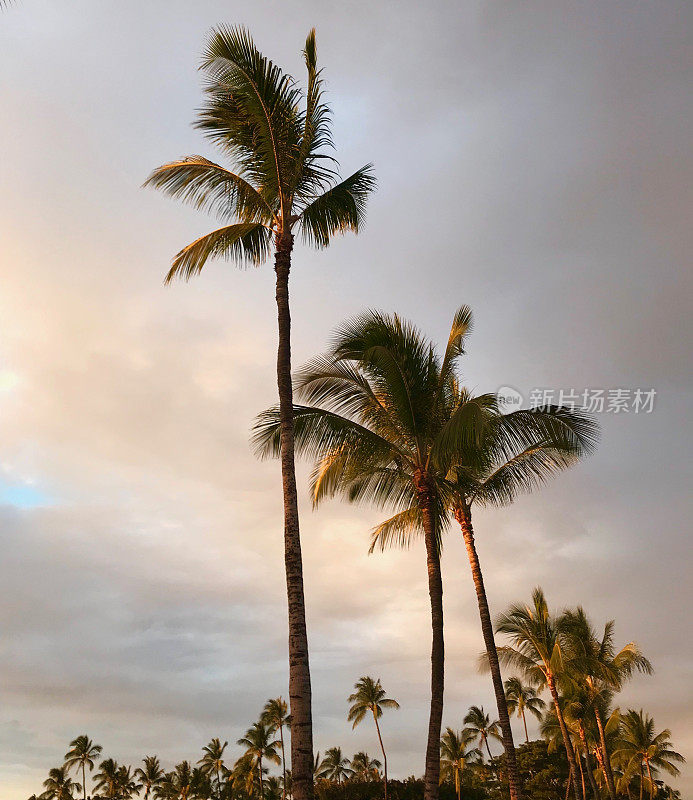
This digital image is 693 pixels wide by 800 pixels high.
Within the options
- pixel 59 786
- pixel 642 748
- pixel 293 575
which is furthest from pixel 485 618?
pixel 59 786

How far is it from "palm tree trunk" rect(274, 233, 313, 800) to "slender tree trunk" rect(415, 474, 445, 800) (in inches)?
218

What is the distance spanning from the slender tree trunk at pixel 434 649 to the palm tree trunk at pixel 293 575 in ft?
18.2

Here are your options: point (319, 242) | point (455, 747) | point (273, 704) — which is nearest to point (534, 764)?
point (455, 747)

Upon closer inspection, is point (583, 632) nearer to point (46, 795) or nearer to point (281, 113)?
point (281, 113)

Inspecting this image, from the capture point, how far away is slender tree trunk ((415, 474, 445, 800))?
51.5 ft

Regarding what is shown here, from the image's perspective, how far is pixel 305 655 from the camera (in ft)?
36.1

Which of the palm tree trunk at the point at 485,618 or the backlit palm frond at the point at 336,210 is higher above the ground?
the backlit palm frond at the point at 336,210

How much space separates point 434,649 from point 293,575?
634cm

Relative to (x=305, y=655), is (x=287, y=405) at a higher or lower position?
higher

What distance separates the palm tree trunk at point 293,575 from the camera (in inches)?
403

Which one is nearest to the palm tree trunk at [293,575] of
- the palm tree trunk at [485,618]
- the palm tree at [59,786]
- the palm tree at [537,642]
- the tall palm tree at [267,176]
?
the tall palm tree at [267,176]

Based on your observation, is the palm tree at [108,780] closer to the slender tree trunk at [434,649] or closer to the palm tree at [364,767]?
the palm tree at [364,767]

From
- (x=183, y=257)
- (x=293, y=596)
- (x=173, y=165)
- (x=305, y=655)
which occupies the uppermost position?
(x=173, y=165)

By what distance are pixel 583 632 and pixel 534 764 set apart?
66.2ft
